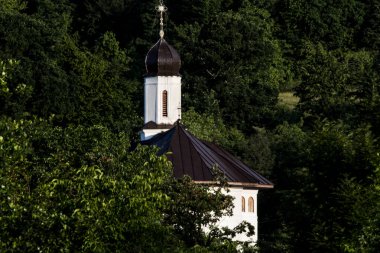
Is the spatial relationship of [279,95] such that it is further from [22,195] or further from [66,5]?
[22,195]

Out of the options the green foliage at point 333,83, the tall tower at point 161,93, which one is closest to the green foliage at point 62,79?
the green foliage at point 333,83

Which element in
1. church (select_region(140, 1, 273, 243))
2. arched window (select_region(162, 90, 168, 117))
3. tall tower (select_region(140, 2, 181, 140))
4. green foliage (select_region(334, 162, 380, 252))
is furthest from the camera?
arched window (select_region(162, 90, 168, 117))

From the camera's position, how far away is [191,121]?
74.8 m

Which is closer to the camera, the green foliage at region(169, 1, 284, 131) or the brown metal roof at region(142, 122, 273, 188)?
the brown metal roof at region(142, 122, 273, 188)

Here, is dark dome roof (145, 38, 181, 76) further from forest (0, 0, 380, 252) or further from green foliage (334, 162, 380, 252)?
green foliage (334, 162, 380, 252)

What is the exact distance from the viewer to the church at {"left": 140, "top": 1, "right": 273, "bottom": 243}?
57.2m

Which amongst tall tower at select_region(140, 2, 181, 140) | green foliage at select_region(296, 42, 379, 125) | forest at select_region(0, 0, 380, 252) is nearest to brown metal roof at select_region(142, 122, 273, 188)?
forest at select_region(0, 0, 380, 252)

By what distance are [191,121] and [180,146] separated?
16183 mm

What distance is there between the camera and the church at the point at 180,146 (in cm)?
5725

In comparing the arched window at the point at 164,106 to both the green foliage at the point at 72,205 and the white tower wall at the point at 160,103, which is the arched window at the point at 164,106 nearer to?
the white tower wall at the point at 160,103

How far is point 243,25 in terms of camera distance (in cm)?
8925

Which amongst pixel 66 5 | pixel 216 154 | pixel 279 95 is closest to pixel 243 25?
pixel 279 95

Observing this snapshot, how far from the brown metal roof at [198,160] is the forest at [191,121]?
2153 millimetres

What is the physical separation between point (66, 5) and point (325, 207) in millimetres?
64529
